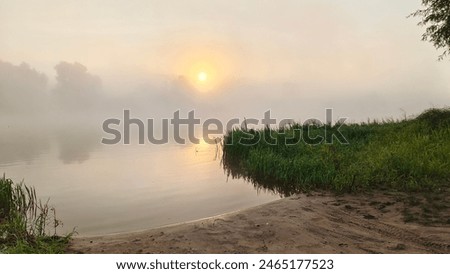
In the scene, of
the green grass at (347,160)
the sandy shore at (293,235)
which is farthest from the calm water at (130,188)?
the sandy shore at (293,235)

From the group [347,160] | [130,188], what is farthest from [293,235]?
[130,188]

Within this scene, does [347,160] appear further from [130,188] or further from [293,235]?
[130,188]

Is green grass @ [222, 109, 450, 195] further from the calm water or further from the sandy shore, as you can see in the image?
the sandy shore

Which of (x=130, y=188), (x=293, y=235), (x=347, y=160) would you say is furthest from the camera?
(x=130, y=188)

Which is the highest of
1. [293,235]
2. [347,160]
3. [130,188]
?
[347,160]

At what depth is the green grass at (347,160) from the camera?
984 centimetres

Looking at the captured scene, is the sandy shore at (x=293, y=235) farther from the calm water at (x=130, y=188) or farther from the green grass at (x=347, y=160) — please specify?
the green grass at (x=347, y=160)

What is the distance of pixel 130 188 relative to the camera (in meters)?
11.9

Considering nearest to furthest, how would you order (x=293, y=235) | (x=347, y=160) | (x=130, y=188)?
(x=293, y=235) → (x=347, y=160) → (x=130, y=188)

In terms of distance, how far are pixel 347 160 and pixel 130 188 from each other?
6636 millimetres

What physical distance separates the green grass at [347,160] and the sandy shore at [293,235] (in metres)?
1.98

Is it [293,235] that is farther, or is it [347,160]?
[347,160]

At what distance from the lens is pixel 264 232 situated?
647 centimetres
